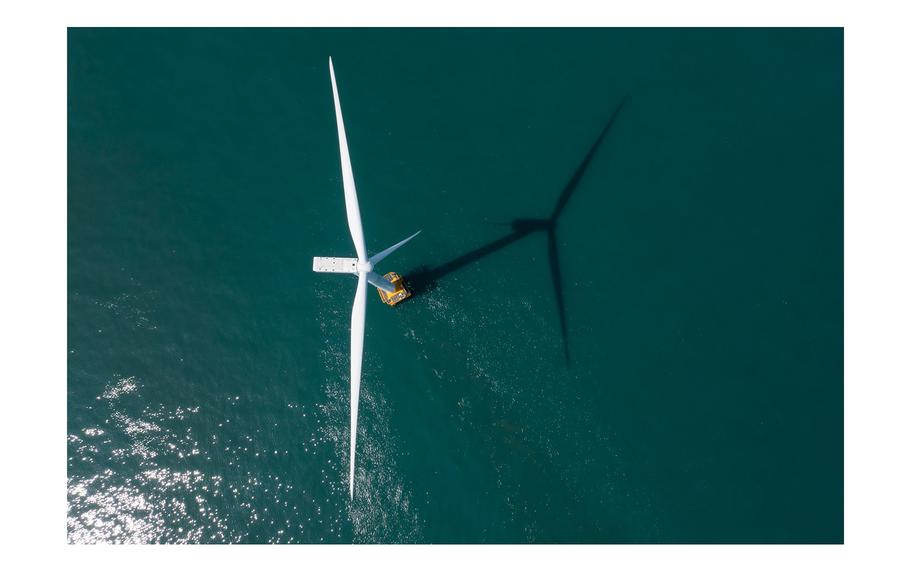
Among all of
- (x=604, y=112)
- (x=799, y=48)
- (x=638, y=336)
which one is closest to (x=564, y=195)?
(x=604, y=112)

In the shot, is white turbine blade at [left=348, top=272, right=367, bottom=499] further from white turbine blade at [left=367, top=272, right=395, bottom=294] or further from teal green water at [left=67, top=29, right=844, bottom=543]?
teal green water at [left=67, top=29, right=844, bottom=543]

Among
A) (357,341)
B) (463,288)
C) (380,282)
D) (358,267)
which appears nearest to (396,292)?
(380,282)

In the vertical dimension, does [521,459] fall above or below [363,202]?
below

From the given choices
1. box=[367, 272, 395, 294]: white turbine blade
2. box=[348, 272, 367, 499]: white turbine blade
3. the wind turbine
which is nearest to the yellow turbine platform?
box=[367, 272, 395, 294]: white turbine blade

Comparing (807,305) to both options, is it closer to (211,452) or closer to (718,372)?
(718,372)

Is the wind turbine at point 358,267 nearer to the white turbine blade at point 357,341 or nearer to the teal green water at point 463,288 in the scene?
the white turbine blade at point 357,341

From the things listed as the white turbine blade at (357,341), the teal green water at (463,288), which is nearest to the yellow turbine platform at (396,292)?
the teal green water at (463,288)

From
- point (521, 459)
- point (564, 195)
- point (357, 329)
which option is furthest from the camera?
point (564, 195)
